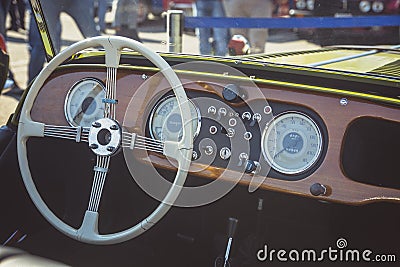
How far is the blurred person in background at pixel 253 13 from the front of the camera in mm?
2959

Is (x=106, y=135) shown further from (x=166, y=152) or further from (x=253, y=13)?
(x=253, y=13)

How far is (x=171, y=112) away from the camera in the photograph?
1977 mm

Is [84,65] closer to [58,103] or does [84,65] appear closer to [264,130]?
[58,103]

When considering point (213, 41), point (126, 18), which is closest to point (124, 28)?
point (126, 18)

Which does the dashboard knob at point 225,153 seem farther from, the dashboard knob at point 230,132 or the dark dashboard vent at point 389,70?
the dark dashboard vent at point 389,70

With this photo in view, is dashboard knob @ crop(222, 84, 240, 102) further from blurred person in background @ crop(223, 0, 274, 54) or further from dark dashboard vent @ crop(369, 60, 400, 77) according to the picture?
blurred person in background @ crop(223, 0, 274, 54)

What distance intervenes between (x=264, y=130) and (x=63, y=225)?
0.67 m

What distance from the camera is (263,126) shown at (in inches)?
75.2

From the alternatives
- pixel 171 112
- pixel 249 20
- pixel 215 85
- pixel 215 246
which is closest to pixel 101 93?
pixel 171 112

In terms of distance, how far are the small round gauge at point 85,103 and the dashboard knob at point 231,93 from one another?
409mm

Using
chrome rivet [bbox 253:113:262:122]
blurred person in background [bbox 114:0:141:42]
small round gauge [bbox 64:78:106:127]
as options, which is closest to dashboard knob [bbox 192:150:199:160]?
chrome rivet [bbox 253:113:262:122]

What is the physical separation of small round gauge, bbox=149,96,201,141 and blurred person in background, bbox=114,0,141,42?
0.74 m

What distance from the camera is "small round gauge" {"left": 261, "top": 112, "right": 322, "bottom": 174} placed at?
1856mm

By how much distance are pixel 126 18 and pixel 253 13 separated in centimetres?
Result: 106
